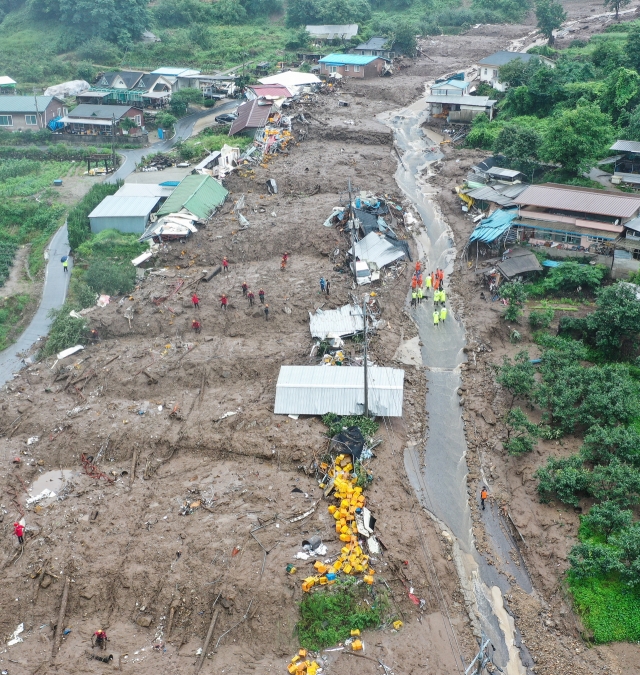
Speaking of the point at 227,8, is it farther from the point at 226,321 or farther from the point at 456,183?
the point at 226,321

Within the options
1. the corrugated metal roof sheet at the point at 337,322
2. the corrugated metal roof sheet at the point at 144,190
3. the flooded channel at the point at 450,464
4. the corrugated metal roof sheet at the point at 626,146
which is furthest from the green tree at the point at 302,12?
the corrugated metal roof sheet at the point at 337,322

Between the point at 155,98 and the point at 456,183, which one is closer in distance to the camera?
the point at 456,183

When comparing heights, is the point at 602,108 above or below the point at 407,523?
above

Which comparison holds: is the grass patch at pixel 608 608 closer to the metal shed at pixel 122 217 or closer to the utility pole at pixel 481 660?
the utility pole at pixel 481 660

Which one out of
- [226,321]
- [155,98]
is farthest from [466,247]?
[155,98]

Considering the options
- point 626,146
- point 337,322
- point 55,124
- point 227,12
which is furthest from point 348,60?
point 337,322

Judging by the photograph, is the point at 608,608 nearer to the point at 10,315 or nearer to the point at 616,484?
the point at 616,484

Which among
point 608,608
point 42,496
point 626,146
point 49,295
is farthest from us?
point 626,146

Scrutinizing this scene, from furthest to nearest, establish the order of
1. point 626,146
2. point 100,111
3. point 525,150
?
point 100,111
point 525,150
point 626,146
